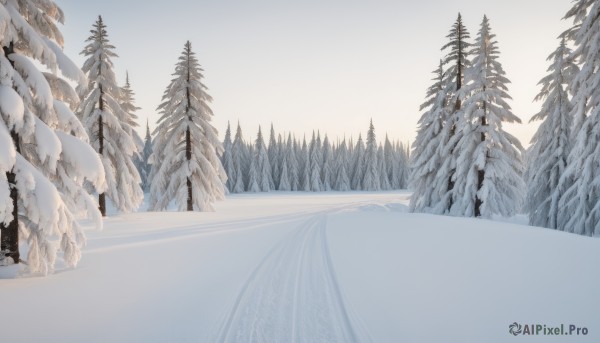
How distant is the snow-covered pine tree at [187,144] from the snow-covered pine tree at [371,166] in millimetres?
57709

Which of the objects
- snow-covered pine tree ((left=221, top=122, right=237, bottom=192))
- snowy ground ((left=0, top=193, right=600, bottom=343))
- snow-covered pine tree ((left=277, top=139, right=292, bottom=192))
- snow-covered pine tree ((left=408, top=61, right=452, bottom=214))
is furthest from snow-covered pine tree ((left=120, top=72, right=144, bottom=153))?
snow-covered pine tree ((left=277, top=139, right=292, bottom=192))

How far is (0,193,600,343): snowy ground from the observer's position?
15.1ft

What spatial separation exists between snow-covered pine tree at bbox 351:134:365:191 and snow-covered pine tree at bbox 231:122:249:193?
93.8 ft

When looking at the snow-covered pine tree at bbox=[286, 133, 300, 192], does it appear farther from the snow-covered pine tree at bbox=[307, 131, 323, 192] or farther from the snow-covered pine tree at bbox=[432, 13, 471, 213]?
the snow-covered pine tree at bbox=[432, 13, 471, 213]

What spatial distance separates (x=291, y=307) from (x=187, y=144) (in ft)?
63.6

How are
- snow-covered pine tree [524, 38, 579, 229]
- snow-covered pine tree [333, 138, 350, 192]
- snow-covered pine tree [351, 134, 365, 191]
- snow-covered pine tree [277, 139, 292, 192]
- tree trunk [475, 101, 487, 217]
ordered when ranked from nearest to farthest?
snow-covered pine tree [524, 38, 579, 229], tree trunk [475, 101, 487, 217], snow-covered pine tree [277, 139, 292, 192], snow-covered pine tree [333, 138, 350, 192], snow-covered pine tree [351, 134, 365, 191]

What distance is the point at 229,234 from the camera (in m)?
13.5

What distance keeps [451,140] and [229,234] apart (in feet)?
49.8

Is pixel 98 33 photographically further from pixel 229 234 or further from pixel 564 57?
pixel 564 57

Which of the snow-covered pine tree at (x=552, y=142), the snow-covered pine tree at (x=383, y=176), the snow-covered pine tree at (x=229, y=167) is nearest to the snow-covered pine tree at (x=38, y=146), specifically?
the snow-covered pine tree at (x=552, y=142)

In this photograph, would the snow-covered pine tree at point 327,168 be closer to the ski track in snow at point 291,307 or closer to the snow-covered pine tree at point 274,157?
the snow-covered pine tree at point 274,157

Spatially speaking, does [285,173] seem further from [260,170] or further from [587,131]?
[587,131]

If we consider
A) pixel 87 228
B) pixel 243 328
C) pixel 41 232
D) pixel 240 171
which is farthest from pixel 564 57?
pixel 240 171

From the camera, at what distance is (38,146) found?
6.73 meters
